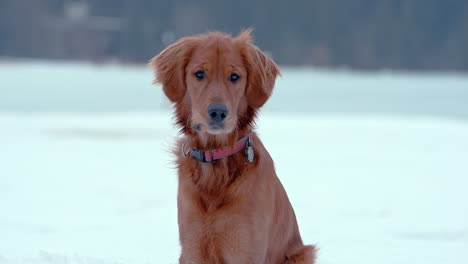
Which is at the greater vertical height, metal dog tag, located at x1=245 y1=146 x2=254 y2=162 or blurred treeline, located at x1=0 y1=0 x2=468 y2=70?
blurred treeline, located at x1=0 y1=0 x2=468 y2=70

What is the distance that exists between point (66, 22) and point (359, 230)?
131 feet

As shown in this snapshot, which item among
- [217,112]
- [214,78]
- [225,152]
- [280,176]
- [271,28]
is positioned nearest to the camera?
[217,112]

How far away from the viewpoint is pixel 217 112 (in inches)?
117

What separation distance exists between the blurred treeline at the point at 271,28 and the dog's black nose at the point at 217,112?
35.4 meters

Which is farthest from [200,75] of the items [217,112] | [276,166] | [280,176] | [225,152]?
[276,166]

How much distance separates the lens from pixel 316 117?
1641 centimetres

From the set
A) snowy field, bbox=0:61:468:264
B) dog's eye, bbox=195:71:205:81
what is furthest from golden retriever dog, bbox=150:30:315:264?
snowy field, bbox=0:61:468:264

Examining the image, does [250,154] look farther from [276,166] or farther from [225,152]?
[276,166]

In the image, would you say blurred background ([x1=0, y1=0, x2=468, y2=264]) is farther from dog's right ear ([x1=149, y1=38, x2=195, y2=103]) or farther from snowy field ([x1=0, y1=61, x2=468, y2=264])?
dog's right ear ([x1=149, y1=38, x2=195, y2=103])

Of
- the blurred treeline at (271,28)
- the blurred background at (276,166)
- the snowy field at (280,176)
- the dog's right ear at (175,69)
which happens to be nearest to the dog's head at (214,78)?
the dog's right ear at (175,69)

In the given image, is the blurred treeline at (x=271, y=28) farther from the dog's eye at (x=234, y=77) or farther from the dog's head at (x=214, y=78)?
the dog's eye at (x=234, y=77)

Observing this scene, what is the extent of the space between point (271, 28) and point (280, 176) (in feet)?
117

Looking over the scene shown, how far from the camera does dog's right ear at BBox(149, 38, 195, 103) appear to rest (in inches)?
126

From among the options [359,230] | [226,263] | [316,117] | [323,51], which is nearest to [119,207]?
[359,230]
